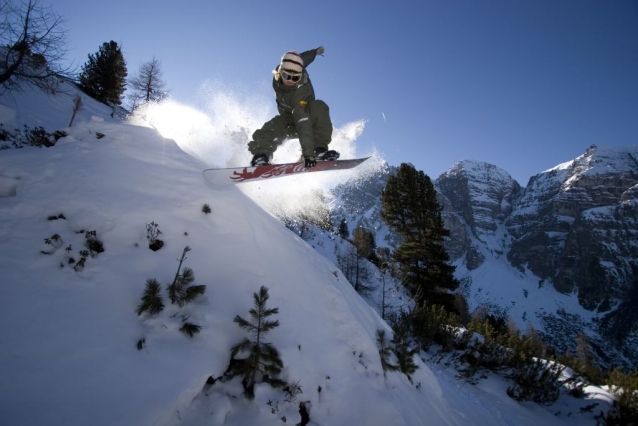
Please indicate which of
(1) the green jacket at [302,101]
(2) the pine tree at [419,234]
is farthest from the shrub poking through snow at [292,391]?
(2) the pine tree at [419,234]

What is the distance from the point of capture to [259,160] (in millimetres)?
6020

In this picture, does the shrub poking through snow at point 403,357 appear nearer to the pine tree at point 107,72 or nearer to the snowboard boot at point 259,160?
the snowboard boot at point 259,160

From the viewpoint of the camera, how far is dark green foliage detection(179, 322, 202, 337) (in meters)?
2.77

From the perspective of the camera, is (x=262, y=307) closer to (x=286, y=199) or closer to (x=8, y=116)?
(x=8, y=116)

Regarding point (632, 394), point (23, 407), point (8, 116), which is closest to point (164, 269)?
point (23, 407)

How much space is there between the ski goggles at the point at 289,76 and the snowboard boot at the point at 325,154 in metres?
1.53

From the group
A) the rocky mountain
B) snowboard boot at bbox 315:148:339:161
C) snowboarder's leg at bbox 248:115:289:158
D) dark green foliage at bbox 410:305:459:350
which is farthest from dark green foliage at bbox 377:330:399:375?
the rocky mountain

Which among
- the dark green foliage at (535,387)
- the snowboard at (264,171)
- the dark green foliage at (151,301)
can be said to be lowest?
the dark green foliage at (535,387)

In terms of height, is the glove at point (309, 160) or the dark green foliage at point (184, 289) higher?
the glove at point (309, 160)

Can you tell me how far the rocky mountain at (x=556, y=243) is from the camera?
92.1m

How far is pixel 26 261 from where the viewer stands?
9.13ft

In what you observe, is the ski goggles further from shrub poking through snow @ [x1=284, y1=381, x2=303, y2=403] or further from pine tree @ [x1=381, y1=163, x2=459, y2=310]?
pine tree @ [x1=381, y1=163, x2=459, y2=310]

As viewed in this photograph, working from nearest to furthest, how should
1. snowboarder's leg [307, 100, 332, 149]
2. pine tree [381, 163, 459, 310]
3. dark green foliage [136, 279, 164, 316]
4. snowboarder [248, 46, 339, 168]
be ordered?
dark green foliage [136, 279, 164, 316], snowboarder [248, 46, 339, 168], snowboarder's leg [307, 100, 332, 149], pine tree [381, 163, 459, 310]

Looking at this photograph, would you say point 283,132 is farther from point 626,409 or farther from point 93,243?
point 626,409
